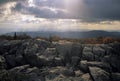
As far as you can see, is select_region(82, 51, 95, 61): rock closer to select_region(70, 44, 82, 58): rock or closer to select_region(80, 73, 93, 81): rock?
select_region(70, 44, 82, 58): rock

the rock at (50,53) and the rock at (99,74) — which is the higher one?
the rock at (50,53)

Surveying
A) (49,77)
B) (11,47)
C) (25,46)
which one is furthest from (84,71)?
(11,47)

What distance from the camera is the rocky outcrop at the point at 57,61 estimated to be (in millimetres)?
48750

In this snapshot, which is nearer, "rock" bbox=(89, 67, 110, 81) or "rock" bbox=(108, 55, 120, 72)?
"rock" bbox=(89, 67, 110, 81)

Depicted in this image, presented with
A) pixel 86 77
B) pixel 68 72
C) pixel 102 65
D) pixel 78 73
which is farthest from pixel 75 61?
pixel 86 77

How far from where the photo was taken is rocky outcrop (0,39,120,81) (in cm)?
4875

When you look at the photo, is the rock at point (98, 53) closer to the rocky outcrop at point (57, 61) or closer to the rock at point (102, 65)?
the rocky outcrop at point (57, 61)

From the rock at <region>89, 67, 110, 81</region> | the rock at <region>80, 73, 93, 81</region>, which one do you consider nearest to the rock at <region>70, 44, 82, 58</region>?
the rock at <region>89, 67, 110, 81</region>

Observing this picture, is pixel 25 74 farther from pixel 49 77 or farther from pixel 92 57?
pixel 92 57

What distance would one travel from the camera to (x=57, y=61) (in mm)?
54531

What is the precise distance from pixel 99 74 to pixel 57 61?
1160 centimetres

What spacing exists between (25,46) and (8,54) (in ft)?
16.5

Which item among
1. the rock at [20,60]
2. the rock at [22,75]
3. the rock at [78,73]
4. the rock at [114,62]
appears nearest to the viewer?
the rock at [22,75]

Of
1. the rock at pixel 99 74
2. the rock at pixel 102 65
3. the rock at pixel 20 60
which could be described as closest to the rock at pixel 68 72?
the rock at pixel 99 74
